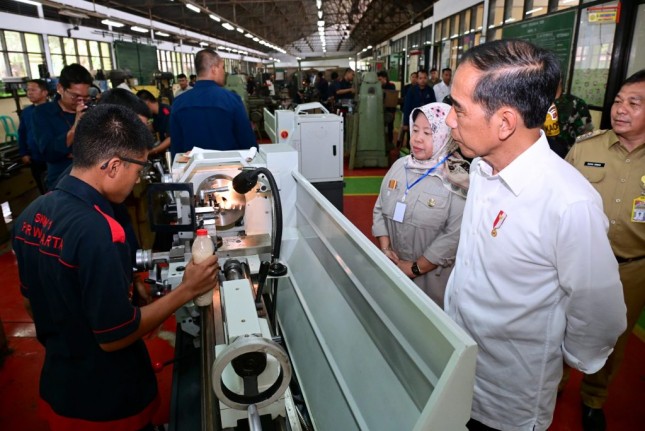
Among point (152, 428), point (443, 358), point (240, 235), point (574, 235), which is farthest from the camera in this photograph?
point (240, 235)

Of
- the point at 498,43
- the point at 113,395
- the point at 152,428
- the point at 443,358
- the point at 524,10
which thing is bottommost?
the point at 152,428

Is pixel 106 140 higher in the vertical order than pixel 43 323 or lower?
higher

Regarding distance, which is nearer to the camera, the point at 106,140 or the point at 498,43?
the point at 498,43

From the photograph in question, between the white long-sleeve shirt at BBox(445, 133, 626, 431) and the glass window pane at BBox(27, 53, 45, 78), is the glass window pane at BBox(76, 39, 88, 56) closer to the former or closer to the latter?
the glass window pane at BBox(27, 53, 45, 78)

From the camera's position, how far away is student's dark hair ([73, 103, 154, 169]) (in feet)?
3.59

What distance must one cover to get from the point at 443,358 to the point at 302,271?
104 centimetres

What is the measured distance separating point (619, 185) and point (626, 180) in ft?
0.09

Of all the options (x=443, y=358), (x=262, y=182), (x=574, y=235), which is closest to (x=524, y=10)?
(x=262, y=182)

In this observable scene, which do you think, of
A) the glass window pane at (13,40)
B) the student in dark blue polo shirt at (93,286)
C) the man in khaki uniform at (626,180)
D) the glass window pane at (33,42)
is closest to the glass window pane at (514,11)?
the man in khaki uniform at (626,180)

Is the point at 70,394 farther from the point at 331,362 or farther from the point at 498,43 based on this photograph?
the point at 498,43

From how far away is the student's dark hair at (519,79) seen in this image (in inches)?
36.7

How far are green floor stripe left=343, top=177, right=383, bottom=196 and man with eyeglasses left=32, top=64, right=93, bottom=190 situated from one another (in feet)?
10.7

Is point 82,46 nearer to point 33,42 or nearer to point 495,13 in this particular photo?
point 33,42

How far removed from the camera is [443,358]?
662 millimetres
